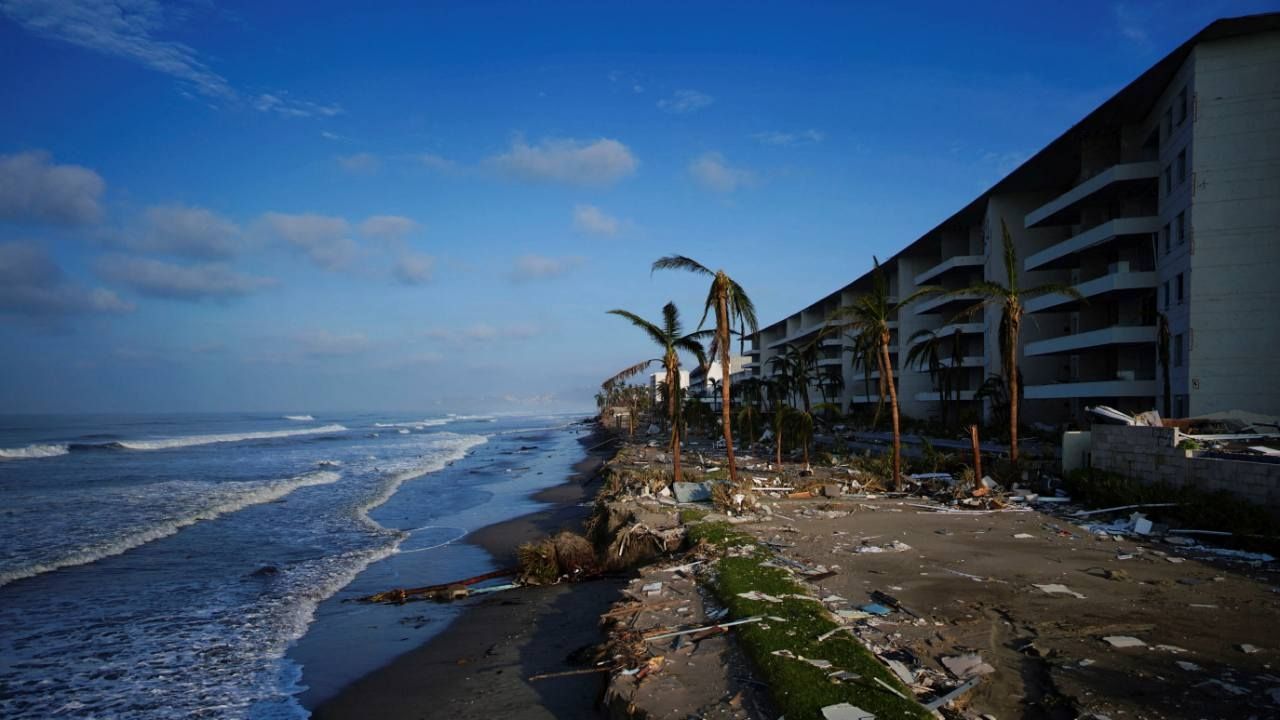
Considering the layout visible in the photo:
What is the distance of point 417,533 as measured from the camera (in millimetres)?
21656

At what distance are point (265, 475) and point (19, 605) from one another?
27.5 meters

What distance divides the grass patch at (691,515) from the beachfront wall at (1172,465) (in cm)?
1014

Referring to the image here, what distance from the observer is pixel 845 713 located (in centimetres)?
572

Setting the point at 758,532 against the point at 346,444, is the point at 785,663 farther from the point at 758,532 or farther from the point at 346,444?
the point at 346,444

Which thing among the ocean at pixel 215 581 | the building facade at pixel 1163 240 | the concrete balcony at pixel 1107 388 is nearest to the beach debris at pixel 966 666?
the ocean at pixel 215 581

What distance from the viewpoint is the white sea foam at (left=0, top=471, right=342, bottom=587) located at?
16844mm

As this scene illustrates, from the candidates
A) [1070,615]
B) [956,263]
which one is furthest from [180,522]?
[956,263]

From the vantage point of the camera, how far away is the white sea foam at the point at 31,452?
176 feet

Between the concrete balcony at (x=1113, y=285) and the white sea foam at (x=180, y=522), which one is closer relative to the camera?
the white sea foam at (x=180, y=522)

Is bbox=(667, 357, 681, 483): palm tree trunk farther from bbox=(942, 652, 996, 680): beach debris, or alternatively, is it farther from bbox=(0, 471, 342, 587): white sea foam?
bbox=(0, 471, 342, 587): white sea foam

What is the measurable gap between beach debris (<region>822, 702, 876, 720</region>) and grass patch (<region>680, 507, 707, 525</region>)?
962 centimetres

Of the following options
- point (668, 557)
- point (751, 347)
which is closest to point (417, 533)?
point (668, 557)

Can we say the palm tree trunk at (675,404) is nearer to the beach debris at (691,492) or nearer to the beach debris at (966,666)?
the beach debris at (691,492)

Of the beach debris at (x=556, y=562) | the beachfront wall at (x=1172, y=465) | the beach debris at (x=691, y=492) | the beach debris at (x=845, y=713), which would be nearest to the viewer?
the beach debris at (x=845, y=713)
